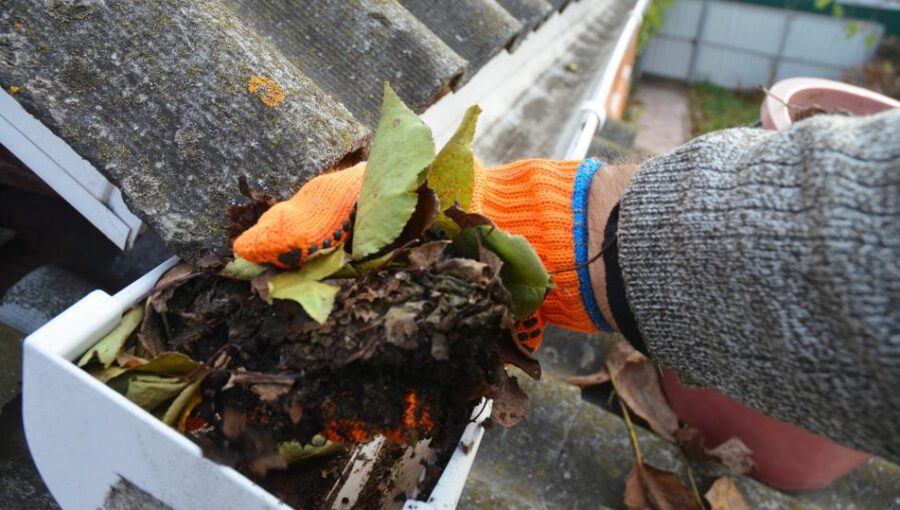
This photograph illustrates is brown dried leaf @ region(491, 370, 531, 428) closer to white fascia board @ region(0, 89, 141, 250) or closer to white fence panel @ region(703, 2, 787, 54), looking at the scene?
white fascia board @ region(0, 89, 141, 250)

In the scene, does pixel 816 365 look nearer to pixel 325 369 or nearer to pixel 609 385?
pixel 325 369

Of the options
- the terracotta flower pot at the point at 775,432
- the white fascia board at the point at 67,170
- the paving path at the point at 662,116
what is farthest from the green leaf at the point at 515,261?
the paving path at the point at 662,116

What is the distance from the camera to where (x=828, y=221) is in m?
0.71

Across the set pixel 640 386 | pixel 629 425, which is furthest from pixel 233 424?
pixel 640 386

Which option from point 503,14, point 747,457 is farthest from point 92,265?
point 747,457

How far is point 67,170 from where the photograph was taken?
943 mm

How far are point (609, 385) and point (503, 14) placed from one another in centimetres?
101

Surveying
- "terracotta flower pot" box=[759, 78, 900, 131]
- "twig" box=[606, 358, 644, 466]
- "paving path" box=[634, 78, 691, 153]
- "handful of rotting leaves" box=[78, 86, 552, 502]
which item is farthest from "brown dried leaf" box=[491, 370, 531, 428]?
"paving path" box=[634, 78, 691, 153]

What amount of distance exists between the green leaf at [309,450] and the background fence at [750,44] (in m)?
8.64

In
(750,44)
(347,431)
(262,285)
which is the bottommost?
(750,44)

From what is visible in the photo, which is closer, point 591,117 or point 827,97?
point 827,97

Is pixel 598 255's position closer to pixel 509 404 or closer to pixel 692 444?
pixel 509 404

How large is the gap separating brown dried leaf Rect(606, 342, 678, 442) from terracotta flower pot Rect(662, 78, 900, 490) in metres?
0.03

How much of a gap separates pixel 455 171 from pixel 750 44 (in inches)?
346
